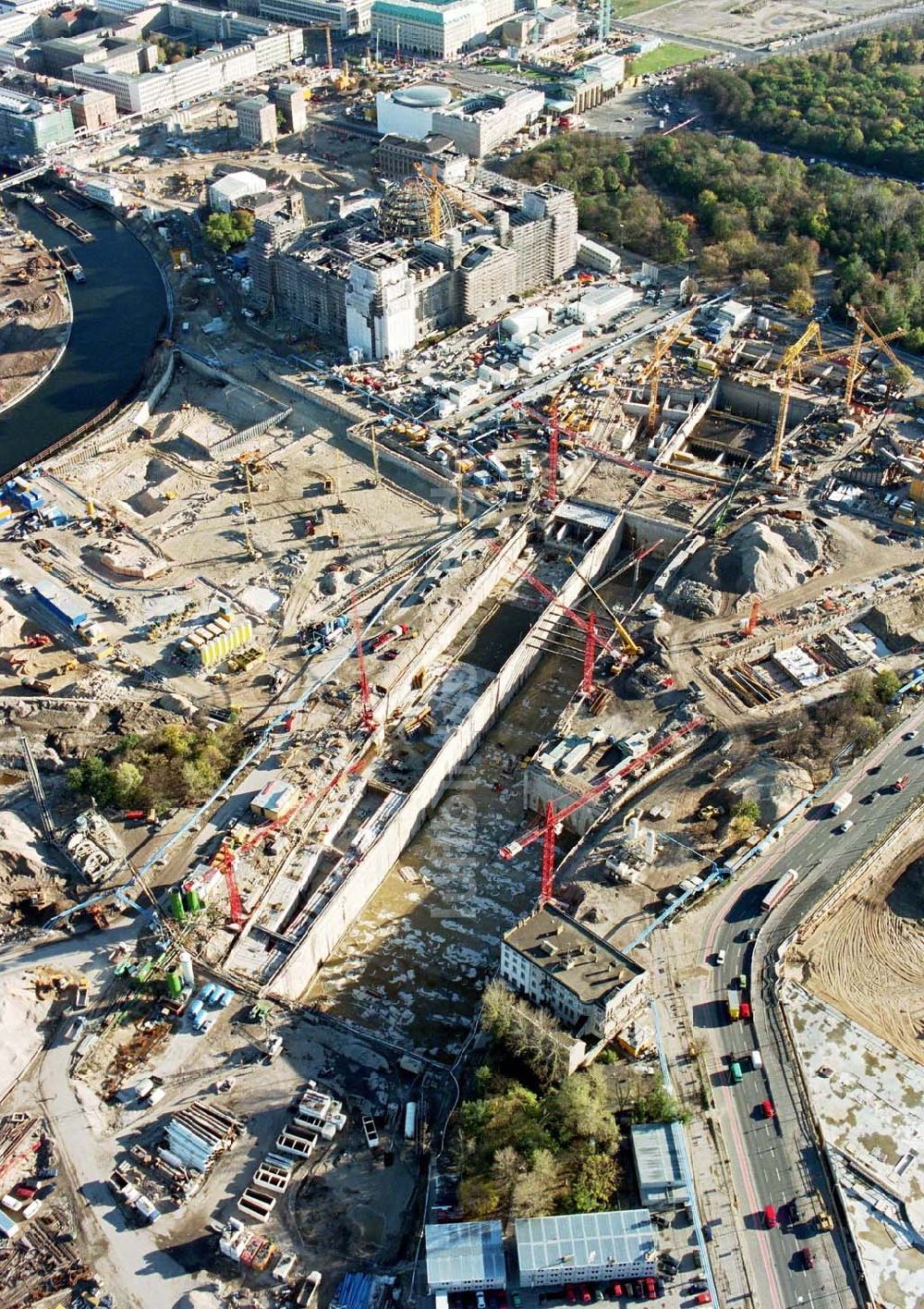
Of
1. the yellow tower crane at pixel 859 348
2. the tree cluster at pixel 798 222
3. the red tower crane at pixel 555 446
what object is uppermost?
the tree cluster at pixel 798 222

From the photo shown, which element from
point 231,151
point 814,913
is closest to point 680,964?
point 814,913

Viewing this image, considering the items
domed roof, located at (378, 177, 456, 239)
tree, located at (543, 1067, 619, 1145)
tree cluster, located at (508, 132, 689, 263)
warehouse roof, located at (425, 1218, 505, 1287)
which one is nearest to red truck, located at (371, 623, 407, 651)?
tree, located at (543, 1067, 619, 1145)

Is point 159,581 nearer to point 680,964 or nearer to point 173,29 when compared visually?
point 680,964

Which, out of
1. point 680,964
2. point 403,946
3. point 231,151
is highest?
point 231,151

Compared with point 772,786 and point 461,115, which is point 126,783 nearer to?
point 772,786

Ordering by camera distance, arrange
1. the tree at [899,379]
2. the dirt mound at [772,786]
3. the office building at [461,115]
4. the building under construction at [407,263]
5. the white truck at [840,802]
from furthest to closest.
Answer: the office building at [461,115], the building under construction at [407,263], the tree at [899,379], the white truck at [840,802], the dirt mound at [772,786]

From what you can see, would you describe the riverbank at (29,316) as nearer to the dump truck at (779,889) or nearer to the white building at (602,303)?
the white building at (602,303)

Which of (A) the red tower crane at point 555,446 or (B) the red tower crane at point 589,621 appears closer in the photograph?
(B) the red tower crane at point 589,621

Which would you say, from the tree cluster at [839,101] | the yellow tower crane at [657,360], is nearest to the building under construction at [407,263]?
the yellow tower crane at [657,360]
